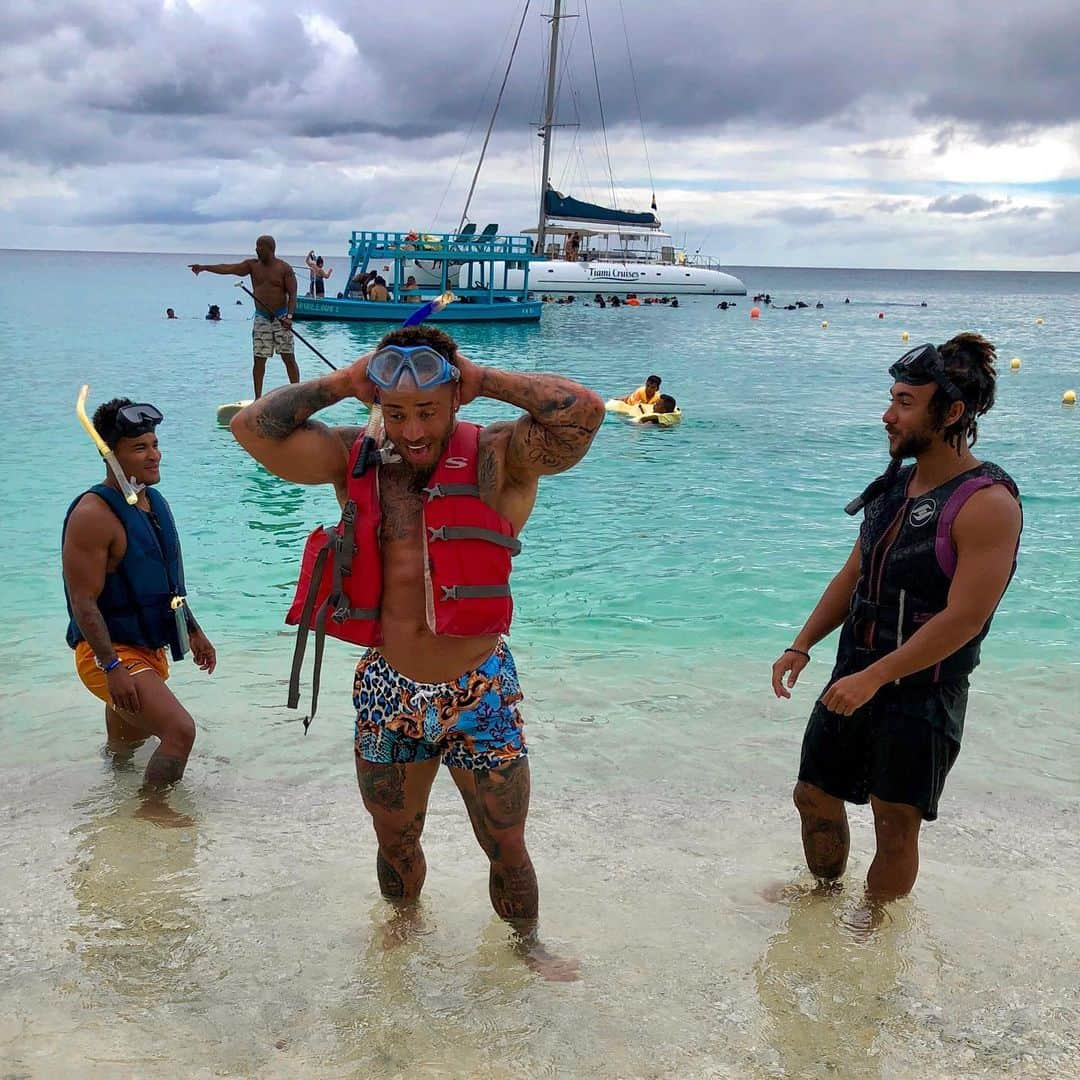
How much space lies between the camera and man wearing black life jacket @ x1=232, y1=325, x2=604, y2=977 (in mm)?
3160

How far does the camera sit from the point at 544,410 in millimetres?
3154

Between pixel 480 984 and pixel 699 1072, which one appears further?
pixel 480 984

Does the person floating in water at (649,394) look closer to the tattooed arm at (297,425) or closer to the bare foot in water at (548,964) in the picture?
the bare foot in water at (548,964)

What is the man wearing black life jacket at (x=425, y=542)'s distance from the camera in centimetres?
316

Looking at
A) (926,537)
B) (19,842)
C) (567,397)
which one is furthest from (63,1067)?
(926,537)

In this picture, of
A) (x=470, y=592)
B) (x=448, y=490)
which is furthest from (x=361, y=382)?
(x=470, y=592)

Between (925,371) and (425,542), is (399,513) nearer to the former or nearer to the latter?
(425,542)

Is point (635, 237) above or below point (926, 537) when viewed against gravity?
above

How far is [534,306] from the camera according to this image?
39812 mm

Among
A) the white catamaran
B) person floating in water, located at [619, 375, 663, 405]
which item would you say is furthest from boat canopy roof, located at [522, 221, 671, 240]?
person floating in water, located at [619, 375, 663, 405]

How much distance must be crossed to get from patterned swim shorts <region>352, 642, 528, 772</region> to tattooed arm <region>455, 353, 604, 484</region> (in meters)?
0.67

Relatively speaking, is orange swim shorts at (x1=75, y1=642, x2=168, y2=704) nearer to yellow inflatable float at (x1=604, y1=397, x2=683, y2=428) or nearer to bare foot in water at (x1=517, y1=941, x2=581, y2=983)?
bare foot in water at (x1=517, y1=941, x2=581, y2=983)

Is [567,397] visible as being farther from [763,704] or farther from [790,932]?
[763,704]

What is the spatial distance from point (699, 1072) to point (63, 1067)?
6.03 ft
